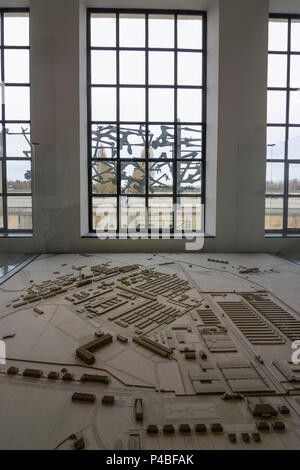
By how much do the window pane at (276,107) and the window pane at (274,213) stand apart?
1632mm

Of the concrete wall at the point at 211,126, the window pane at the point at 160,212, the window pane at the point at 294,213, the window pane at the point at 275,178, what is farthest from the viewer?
the window pane at the point at 160,212

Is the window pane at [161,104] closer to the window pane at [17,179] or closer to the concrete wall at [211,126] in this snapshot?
the concrete wall at [211,126]

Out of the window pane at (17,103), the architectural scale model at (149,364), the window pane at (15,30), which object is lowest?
the architectural scale model at (149,364)

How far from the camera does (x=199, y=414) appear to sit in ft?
5.36

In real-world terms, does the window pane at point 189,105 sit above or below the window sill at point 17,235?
above

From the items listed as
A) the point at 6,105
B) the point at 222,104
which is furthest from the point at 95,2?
the point at 222,104

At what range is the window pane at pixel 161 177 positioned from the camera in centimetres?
648

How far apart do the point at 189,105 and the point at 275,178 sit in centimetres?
230

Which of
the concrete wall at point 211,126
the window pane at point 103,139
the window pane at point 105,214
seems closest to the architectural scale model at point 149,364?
the concrete wall at point 211,126

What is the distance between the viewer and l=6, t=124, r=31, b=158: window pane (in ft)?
19.6

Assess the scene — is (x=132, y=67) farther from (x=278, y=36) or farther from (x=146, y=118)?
(x=278, y=36)

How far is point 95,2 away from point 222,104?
3153 mm

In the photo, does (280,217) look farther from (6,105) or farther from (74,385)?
(6,105)

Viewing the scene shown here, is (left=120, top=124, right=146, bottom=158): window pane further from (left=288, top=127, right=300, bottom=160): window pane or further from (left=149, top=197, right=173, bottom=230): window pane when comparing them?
(left=288, top=127, right=300, bottom=160): window pane
